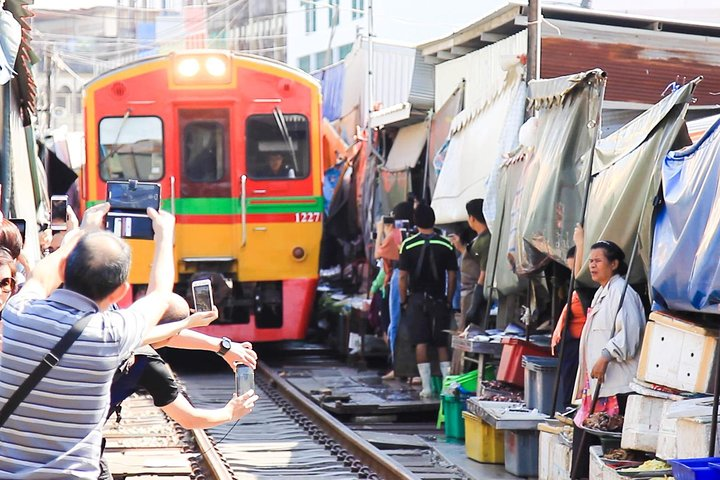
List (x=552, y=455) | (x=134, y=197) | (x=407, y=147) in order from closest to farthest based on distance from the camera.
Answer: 1. (x=134, y=197)
2. (x=552, y=455)
3. (x=407, y=147)

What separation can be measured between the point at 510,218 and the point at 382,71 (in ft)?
38.4

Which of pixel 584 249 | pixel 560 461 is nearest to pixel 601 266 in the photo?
pixel 584 249

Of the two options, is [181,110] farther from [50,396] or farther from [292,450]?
[50,396]

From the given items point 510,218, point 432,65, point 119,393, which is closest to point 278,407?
point 510,218

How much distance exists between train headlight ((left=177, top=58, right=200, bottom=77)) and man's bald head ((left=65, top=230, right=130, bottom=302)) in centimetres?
1113

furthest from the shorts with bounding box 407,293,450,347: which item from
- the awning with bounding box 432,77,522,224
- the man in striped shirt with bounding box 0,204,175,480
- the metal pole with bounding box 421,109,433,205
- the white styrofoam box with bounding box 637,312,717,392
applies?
the man in striped shirt with bounding box 0,204,175,480

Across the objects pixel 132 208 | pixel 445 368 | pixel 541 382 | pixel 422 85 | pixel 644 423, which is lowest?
pixel 445 368

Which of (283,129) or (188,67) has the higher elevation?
(188,67)

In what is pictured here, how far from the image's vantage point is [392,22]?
38.0 metres

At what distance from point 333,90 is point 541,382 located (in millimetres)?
16444

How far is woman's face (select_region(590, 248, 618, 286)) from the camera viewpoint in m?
7.68

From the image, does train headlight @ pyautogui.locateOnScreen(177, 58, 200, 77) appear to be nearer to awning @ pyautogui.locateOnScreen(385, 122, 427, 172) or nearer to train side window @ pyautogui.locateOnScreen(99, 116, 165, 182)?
train side window @ pyautogui.locateOnScreen(99, 116, 165, 182)

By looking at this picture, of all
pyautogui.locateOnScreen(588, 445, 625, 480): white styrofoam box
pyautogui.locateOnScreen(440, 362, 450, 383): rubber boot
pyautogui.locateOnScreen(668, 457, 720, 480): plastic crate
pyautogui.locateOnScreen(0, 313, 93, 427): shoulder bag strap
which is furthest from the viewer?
pyautogui.locateOnScreen(440, 362, 450, 383): rubber boot

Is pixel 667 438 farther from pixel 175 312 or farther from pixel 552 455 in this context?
pixel 175 312
